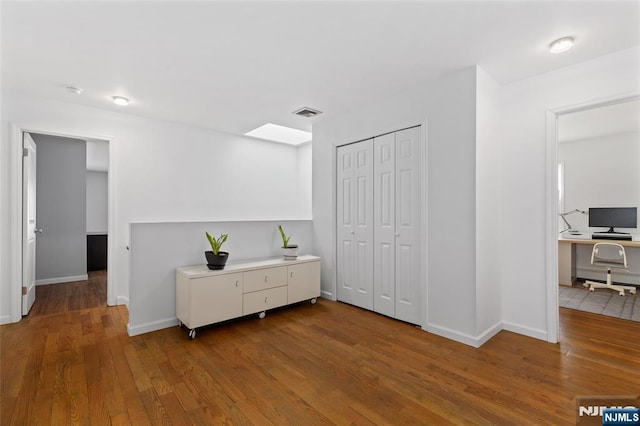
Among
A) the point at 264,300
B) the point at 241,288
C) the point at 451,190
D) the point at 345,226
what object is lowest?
the point at 264,300

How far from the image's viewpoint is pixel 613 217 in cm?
489

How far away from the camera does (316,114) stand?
4.08 metres

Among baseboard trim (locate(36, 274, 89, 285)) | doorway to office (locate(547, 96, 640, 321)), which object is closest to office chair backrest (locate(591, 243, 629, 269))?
doorway to office (locate(547, 96, 640, 321))

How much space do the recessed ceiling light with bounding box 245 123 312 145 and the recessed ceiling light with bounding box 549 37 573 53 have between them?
3303 millimetres

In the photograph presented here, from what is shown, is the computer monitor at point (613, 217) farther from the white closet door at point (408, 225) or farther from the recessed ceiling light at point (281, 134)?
the recessed ceiling light at point (281, 134)

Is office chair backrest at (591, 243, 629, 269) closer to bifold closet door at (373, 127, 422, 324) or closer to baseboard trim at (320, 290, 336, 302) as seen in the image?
bifold closet door at (373, 127, 422, 324)

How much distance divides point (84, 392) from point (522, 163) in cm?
399

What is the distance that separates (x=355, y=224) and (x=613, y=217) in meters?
4.27

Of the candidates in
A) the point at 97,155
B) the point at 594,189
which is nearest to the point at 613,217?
the point at 594,189

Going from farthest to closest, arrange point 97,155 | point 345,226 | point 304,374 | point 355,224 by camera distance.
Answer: point 97,155 < point 345,226 < point 355,224 < point 304,374

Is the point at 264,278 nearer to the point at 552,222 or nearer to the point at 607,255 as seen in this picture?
the point at 552,222

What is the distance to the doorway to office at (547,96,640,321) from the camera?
4.11 metres

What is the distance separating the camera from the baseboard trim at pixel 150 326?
9.96 feet

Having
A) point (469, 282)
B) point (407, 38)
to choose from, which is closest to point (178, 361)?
point (469, 282)
